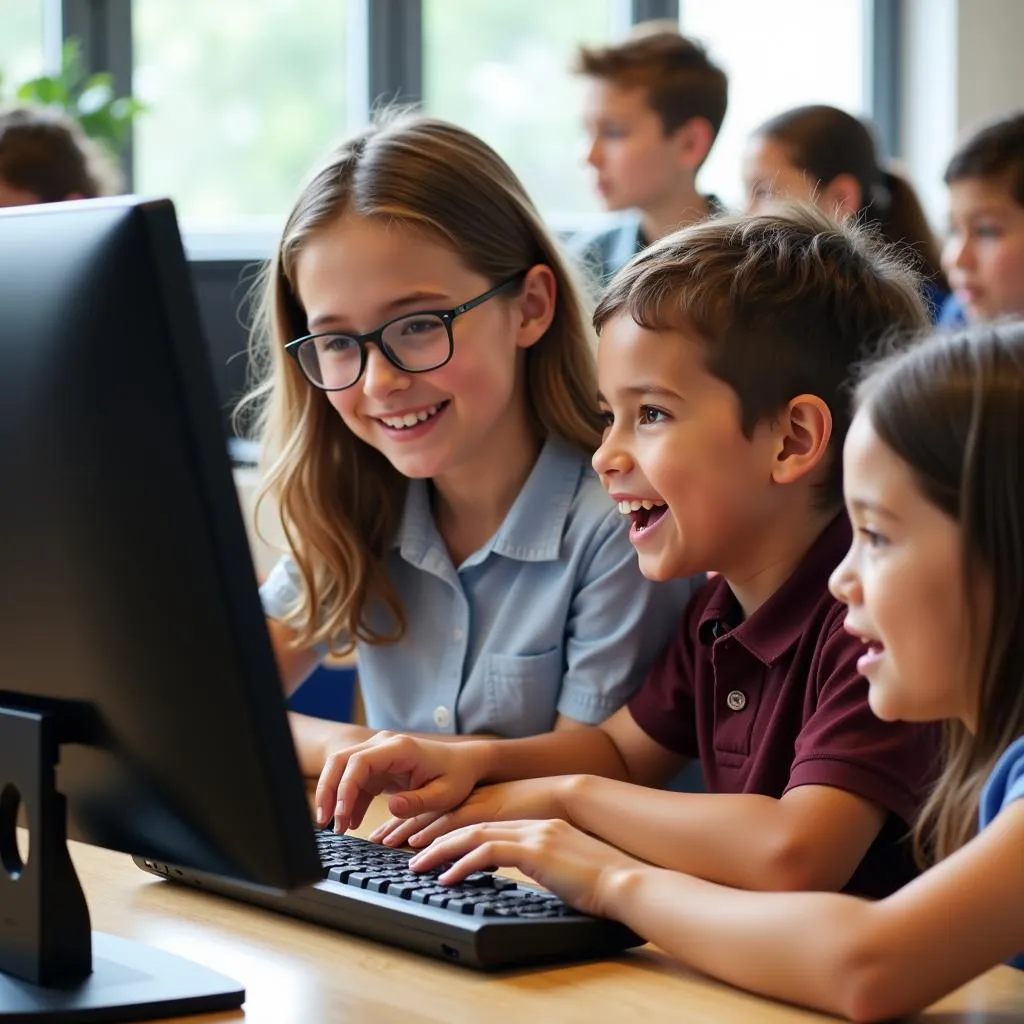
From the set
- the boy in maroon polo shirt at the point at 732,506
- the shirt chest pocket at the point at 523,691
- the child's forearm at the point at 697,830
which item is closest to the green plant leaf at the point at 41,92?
the shirt chest pocket at the point at 523,691

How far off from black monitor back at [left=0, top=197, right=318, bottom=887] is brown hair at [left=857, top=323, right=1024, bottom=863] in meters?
0.41

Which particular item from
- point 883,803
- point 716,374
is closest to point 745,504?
point 716,374

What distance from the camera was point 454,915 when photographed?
0.94 meters

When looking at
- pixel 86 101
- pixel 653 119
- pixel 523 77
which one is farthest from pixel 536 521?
pixel 523 77

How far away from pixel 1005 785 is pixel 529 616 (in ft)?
2.39

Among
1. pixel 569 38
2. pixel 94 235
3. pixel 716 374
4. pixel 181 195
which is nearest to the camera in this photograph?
pixel 94 235

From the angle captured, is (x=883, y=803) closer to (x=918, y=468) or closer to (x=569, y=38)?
(x=918, y=468)

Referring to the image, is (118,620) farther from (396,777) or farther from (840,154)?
(840,154)

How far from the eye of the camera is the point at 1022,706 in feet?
3.10

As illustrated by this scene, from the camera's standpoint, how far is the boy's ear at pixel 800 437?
1277 millimetres

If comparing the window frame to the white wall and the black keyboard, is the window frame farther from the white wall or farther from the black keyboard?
the black keyboard

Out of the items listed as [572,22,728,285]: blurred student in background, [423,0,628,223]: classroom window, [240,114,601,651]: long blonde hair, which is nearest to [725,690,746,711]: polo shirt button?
[240,114,601,651]: long blonde hair

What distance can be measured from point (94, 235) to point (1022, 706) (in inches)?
23.4

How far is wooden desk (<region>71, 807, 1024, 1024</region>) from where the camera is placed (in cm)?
85
